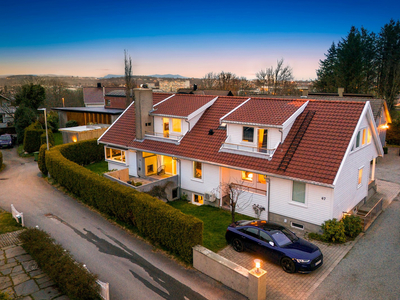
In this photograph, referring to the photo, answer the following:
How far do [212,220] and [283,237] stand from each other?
588 centimetres

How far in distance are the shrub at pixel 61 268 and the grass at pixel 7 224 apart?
3265 mm

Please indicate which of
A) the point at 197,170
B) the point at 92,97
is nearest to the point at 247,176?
the point at 197,170

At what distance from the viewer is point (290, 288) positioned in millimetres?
12750

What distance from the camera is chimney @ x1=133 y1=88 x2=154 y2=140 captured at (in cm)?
2511

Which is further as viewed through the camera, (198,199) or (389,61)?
(389,61)

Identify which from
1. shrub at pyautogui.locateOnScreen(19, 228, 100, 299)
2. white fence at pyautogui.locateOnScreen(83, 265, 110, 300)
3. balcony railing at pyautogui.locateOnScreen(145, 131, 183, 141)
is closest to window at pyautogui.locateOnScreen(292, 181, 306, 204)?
balcony railing at pyautogui.locateOnScreen(145, 131, 183, 141)

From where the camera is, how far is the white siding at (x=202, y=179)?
69.2 ft

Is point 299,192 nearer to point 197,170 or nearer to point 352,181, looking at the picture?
point 352,181

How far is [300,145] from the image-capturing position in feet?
60.0

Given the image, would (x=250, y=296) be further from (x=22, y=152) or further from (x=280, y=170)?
(x=22, y=152)

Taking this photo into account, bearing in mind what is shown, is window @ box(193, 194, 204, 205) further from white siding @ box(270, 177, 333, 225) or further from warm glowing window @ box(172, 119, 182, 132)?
white siding @ box(270, 177, 333, 225)

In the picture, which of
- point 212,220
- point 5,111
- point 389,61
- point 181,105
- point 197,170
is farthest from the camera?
point 5,111

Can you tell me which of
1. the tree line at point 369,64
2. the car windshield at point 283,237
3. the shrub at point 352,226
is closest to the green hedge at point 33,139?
the car windshield at point 283,237

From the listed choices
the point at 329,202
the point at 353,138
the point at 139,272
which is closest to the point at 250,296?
the point at 139,272
